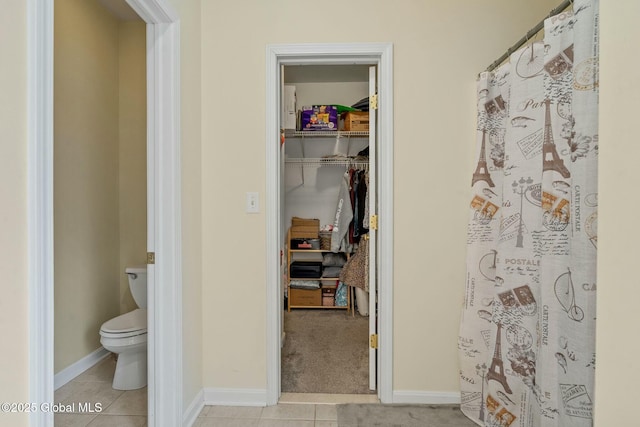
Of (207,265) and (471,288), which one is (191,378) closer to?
(207,265)

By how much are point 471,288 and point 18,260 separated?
190 centimetres

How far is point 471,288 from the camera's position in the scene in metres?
1.84

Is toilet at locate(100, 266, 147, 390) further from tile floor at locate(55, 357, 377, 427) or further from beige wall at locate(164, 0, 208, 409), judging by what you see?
beige wall at locate(164, 0, 208, 409)

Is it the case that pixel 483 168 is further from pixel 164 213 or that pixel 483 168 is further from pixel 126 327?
pixel 126 327

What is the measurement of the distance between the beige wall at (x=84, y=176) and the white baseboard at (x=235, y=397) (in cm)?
110

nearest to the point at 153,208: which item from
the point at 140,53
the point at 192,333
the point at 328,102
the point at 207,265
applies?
the point at 207,265

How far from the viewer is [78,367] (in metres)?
2.36

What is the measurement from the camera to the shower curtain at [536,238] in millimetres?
1177

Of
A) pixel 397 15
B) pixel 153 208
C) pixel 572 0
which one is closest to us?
pixel 572 0

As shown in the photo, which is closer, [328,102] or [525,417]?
[525,417]

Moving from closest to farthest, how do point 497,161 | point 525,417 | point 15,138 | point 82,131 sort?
point 15,138, point 525,417, point 497,161, point 82,131

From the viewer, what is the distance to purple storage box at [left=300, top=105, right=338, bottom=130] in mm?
3480

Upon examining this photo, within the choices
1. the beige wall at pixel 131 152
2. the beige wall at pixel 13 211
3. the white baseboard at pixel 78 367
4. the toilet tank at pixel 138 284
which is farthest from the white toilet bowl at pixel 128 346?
the beige wall at pixel 13 211

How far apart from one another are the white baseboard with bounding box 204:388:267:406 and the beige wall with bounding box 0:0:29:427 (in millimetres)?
1275
